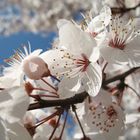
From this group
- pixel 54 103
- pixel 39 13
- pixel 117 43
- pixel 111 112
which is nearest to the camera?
pixel 54 103

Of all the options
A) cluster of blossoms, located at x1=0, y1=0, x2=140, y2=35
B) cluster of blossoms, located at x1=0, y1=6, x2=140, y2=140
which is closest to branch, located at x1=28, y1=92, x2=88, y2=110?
cluster of blossoms, located at x1=0, y1=6, x2=140, y2=140

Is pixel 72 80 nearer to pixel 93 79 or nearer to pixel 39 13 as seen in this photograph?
pixel 93 79

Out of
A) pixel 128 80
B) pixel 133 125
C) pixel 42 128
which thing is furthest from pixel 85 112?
pixel 128 80

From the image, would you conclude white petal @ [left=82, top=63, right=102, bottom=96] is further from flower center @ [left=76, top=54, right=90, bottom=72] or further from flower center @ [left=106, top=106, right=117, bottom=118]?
flower center @ [left=106, top=106, right=117, bottom=118]

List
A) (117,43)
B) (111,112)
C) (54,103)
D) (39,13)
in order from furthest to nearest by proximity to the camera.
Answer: (39,13), (111,112), (117,43), (54,103)

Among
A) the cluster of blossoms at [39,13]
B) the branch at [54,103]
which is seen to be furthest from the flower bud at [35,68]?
the cluster of blossoms at [39,13]

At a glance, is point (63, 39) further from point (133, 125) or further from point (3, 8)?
point (3, 8)

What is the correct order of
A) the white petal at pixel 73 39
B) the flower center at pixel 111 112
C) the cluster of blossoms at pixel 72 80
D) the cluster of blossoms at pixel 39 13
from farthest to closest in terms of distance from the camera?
the cluster of blossoms at pixel 39 13
the flower center at pixel 111 112
the white petal at pixel 73 39
the cluster of blossoms at pixel 72 80

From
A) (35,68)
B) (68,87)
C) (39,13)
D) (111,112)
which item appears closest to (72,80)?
(68,87)

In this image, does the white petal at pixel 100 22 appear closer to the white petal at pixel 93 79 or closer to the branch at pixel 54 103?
the white petal at pixel 93 79
